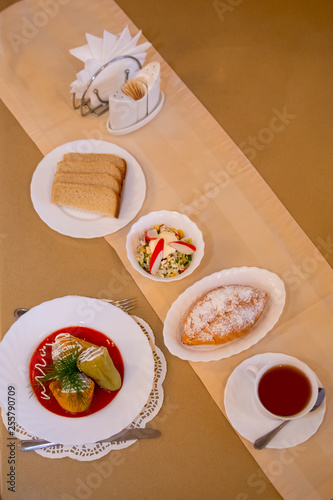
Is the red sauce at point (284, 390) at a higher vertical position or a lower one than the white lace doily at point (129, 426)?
lower

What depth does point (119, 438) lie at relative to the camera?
4.41 feet

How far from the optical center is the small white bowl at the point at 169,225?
1.46 m

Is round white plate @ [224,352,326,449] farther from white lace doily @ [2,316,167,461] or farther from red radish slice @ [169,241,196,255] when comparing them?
red radish slice @ [169,241,196,255]

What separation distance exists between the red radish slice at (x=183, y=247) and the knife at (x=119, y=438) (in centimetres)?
50

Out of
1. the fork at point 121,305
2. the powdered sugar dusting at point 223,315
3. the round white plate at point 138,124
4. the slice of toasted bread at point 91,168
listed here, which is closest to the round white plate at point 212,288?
the powdered sugar dusting at point 223,315

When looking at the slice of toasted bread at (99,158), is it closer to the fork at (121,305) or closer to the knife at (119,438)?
the fork at (121,305)

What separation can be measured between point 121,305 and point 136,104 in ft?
2.07

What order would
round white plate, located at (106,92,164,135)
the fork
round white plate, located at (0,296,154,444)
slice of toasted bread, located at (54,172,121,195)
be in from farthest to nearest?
round white plate, located at (106,92,164,135), slice of toasted bread, located at (54,172,121,195), the fork, round white plate, located at (0,296,154,444)

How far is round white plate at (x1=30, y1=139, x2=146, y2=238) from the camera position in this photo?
1547mm

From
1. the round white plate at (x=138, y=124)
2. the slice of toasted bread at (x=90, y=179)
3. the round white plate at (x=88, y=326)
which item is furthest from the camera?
the round white plate at (x=138, y=124)

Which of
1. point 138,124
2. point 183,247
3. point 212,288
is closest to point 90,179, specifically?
point 138,124

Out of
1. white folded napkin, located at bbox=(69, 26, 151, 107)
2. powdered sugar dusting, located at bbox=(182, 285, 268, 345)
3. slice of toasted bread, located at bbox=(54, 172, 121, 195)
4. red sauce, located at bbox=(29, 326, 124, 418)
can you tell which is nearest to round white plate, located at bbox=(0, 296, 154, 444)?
red sauce, located at bbox=(29, 326, 124, 418)

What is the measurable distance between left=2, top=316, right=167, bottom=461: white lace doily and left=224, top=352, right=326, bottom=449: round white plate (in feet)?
0.61

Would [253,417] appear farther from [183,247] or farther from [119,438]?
[183,247]
